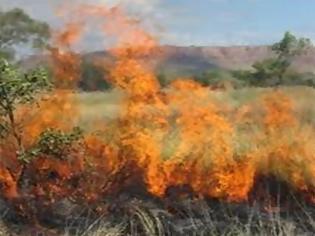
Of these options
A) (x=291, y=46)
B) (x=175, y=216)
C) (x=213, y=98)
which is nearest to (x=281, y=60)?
(x=291, y=46)

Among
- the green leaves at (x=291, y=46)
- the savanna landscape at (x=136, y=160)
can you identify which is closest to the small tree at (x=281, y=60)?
the green leaves at (x=291, y=46)

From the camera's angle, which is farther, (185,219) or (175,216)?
(175,216)

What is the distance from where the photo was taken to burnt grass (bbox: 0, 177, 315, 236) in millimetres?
15125

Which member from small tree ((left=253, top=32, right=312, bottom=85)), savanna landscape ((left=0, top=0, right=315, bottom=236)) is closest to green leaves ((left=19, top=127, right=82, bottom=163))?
savanna landscape ((left=0, top=0, right=315, bottom=236))

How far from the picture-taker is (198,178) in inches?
669

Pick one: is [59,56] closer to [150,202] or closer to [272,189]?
[150,202]

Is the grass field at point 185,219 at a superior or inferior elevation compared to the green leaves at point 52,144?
inferior

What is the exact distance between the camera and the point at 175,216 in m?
16.1

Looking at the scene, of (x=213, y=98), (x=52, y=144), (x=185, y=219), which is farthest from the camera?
(x=213, y=98)

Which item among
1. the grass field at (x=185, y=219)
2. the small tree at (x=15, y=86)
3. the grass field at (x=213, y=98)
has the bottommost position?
the grass field at (x=185, y=219)

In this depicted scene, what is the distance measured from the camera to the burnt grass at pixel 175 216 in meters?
15.1

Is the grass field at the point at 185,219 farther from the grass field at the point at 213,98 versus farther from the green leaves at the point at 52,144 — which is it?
the grass field at the point at 213,98

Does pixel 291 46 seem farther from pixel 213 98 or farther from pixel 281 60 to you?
pixel 213 98

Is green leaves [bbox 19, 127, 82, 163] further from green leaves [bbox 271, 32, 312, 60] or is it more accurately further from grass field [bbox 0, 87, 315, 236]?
green leaves [bbox 271, 32, 312, 60]
